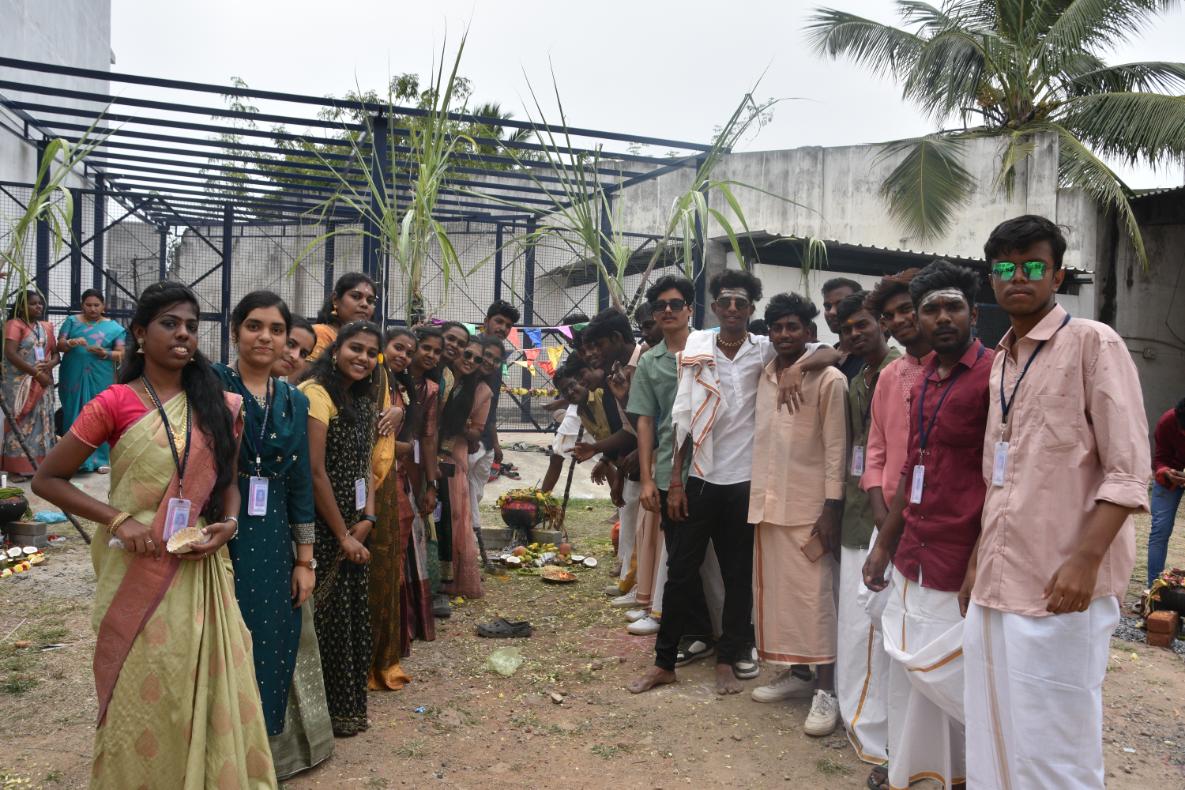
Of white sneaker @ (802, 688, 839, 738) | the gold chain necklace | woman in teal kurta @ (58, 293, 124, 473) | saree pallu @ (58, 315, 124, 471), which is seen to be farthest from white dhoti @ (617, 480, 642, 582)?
saree pallu @ (58, 315, 124, 471)

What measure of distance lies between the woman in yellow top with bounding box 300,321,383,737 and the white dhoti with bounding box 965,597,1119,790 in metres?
2.50

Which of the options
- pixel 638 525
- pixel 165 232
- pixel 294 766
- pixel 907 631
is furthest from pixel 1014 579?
pixel 165 232

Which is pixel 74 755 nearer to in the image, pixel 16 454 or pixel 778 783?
pixel 778 783

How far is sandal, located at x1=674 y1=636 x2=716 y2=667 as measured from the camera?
4.85m

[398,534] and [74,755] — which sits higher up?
[398,534]

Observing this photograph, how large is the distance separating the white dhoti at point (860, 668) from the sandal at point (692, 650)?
1.06 meters

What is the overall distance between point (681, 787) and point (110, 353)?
8.37m

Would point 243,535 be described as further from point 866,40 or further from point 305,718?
point 866,40

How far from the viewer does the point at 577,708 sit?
430 cm

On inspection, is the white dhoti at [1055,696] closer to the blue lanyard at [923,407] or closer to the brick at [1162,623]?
the blue lanyard at [923,407]

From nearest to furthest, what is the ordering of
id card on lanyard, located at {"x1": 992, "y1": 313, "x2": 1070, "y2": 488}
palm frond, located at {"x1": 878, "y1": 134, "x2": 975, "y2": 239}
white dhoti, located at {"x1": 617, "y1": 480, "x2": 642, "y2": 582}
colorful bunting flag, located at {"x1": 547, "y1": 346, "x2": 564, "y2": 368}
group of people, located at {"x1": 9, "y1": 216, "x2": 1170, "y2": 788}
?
group of people, located at {"x1": 9, "y1": 216, "x2": 1170, "y2": 788}
id card on lanyard, located at {"x1": 992, "y1": 313, "x2": 1070, "y2": 488}
white dhoti, located at {"x1": 617, "y1": 480, "x2": 642, "y2": 582}
colorful bunting flag, located at {"x1": 547, "y1": 346, "x2": 564, "y2": 368}
palm frond, located at {"x1": 878, "y1": 134, "x2": 975, "y2": 239}

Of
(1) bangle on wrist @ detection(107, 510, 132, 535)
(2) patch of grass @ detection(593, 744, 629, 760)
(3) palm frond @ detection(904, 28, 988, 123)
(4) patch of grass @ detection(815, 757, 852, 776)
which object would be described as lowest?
(2) patch of grass @ detection(593, 744, 629, 760)

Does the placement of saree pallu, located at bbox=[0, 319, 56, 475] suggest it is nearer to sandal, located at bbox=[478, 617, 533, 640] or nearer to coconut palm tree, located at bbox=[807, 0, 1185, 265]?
sandal, located at bbox=[478, 617, 533, 640]

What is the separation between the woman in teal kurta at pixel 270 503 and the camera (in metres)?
3.05
